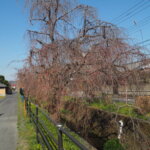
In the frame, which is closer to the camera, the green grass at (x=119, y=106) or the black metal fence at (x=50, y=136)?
the black metal fence at (x=50, y=136)

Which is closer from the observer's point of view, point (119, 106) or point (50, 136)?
point (50, 136)

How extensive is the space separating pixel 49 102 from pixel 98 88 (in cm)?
170

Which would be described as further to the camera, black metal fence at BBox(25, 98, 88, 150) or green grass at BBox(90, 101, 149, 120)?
green grass at BBox(90, 101, 149, 120)

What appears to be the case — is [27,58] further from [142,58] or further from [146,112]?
[146,112]

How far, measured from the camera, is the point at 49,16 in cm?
587

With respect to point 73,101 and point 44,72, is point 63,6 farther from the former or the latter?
point 73,101

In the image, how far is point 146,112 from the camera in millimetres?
9547

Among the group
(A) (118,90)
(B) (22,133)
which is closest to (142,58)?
(A) (118,90)

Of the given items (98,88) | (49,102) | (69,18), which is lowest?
(49,102)

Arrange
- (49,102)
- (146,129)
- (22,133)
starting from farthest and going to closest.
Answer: (146,129) → (22,133) → (49,102)

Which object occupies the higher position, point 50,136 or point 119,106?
point 119,106

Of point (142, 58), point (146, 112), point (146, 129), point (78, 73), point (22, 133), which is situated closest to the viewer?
point (142, 58)

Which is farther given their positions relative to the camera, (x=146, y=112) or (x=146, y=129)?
(x=146, y=112)

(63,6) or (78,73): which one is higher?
(63,6)
